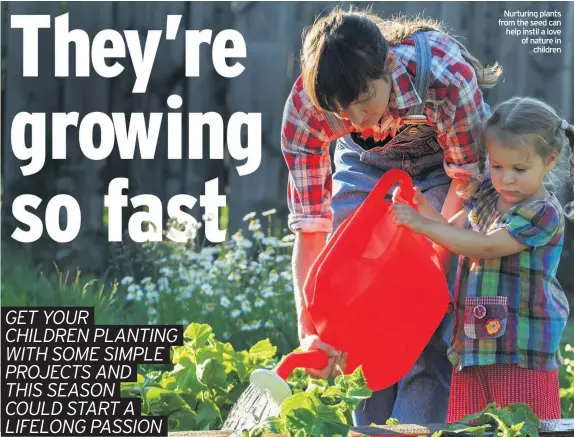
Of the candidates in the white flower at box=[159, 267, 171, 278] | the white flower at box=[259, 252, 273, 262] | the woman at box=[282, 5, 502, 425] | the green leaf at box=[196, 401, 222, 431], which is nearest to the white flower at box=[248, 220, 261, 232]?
the white flower at box=[259, 252, 273, 262]

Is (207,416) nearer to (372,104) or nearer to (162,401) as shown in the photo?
(162,401)

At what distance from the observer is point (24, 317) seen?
2629 mm

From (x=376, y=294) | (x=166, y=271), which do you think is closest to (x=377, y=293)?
(x=376, y=294)

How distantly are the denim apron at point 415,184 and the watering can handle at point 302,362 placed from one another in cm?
35

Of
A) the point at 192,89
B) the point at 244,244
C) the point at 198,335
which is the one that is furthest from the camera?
the point at 192,89

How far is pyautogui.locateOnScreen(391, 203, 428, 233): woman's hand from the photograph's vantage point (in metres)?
1.98

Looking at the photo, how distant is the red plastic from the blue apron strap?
0.13 m

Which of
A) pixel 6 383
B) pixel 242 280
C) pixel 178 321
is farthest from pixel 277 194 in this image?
pixel 6 383

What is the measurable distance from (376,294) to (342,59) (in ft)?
1.51

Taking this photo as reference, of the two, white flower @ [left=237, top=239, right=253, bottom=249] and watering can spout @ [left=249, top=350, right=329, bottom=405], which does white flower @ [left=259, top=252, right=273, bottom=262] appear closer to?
white flower @ [left=237, top=239, right=253, bottom=249]

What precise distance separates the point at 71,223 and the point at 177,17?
0.92 meters

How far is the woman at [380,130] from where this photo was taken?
181cm

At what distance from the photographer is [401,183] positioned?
6.75ft

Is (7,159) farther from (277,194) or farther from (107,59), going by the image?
(277,194)
